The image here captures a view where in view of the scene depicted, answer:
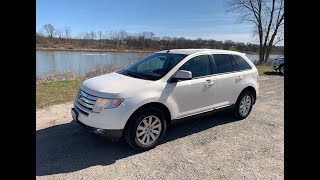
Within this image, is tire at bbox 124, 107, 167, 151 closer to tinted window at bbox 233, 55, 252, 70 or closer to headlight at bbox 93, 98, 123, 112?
headlight at bbox 93, 98, 123, 112

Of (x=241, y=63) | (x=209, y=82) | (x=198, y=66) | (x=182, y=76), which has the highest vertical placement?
(x=241, y=63)

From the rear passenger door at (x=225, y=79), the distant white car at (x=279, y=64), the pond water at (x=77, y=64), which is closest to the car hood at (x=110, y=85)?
the rear passenger door at (x=225, y=79)

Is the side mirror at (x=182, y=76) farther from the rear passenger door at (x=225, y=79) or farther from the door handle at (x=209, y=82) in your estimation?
the rear passenger door at (x=225, y=79)

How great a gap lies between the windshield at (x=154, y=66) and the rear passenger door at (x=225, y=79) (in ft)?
2.84

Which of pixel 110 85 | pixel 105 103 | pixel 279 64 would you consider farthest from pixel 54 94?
pixel 279 64

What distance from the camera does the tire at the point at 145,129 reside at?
4238mm

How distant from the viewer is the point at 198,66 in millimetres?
5262

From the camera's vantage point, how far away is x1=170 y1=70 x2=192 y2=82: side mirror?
4605 mm

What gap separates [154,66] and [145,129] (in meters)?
1.51

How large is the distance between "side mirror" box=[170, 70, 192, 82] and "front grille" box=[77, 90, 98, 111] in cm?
143

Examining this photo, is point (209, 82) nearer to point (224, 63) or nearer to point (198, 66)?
point (198, 66)
